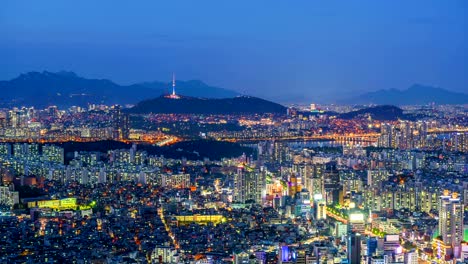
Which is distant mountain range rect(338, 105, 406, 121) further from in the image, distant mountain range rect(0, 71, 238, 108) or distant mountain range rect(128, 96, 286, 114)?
distant mountain range rect(0, 71, 238, 108)

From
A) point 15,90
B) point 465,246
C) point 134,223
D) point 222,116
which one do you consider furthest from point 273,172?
point 15,90

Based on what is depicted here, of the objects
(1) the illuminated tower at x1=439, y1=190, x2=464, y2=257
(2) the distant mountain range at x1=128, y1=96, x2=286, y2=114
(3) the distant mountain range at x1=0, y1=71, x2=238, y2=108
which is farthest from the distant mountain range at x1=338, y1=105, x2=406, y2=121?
(1) the illuminated tower at x1=439, y1=190, x2=464, y2=257

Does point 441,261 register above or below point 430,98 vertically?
below

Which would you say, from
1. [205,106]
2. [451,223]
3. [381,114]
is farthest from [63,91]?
[451,223]

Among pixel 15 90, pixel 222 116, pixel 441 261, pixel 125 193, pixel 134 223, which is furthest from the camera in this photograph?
pixel 15 90

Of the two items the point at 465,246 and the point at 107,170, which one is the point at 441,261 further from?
the point at 107,170
